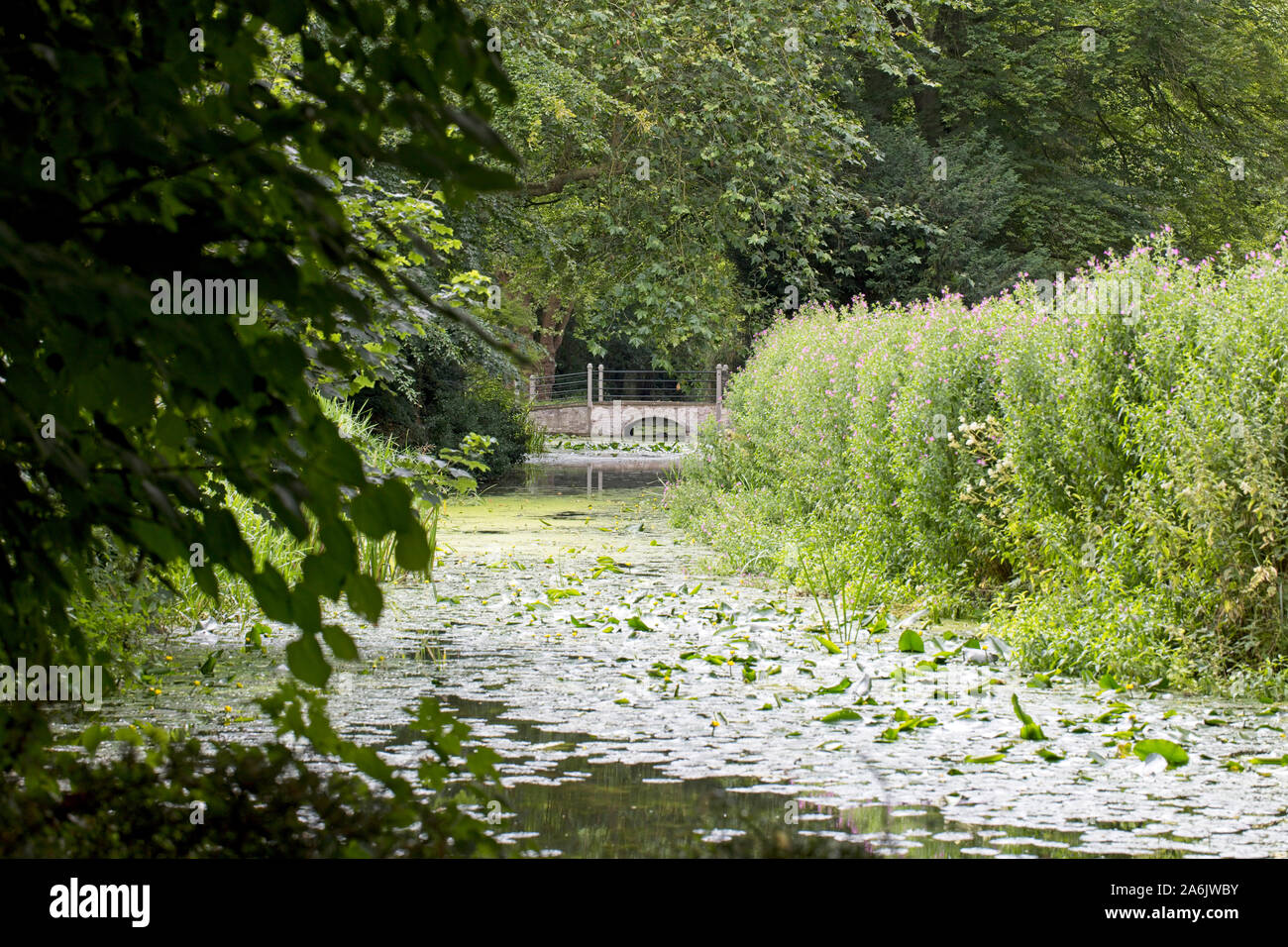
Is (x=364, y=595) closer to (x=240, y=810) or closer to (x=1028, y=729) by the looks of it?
(x=240, y=810)

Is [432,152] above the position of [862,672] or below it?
above

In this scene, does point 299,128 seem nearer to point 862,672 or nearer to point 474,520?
point 862,672

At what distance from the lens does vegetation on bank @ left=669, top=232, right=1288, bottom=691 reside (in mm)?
6770

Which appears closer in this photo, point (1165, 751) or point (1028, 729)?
point (1165, 751)

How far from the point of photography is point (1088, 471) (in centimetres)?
790

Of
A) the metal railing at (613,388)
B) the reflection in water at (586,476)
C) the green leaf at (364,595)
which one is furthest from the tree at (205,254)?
the metal railing at (613,388)

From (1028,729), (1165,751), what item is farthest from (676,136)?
(1165,751)

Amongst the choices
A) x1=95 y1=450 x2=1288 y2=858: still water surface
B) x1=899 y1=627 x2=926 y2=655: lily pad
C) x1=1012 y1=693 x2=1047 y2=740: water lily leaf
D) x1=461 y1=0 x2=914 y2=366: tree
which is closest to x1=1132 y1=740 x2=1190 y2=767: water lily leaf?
x1=95 y1=450 x2=1288 y2=858: still water surface

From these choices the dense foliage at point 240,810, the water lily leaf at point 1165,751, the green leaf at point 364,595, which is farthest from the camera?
the water lily leaf at point 1165,751

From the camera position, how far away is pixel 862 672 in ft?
24.5

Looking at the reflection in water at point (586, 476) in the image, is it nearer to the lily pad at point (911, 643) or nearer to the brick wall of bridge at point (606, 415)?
the brick wall of bridge at point (606, 415)

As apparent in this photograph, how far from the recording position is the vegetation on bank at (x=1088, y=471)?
677 centimetres

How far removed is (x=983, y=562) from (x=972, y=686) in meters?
2.75
